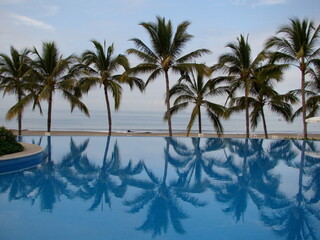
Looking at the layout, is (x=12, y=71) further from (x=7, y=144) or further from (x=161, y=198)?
(x=161, y=198)

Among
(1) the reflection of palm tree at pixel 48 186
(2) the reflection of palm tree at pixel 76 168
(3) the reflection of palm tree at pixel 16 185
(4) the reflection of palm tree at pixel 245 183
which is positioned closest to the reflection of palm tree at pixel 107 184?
(2) the reflection of palm tree at pixel 76 168

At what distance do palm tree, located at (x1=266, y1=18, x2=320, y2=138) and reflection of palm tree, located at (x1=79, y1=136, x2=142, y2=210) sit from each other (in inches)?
397

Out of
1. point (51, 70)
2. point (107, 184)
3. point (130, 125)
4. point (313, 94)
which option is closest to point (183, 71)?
point (51, 70)

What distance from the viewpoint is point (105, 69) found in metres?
16.3

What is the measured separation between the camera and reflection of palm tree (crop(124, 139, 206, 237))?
4.06m

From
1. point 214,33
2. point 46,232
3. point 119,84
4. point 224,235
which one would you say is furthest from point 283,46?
point 46,232

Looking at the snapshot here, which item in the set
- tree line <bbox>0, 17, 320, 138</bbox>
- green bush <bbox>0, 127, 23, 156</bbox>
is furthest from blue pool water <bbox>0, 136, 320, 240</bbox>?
tree line <bbox>0, 17, 320, 138</bbox>

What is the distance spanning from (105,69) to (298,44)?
993 centimetres

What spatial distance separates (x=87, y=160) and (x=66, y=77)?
25.5ft

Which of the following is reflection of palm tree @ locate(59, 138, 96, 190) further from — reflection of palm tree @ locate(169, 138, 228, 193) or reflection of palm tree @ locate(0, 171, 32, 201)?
reflection of palm tree @ locate(169, 138, 228, 193)

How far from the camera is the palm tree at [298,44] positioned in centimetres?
1423

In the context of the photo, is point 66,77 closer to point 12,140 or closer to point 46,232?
point 12,140

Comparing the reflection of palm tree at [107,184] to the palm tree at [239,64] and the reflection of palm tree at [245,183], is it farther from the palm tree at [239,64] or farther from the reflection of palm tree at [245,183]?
the palm tree at [239,64]

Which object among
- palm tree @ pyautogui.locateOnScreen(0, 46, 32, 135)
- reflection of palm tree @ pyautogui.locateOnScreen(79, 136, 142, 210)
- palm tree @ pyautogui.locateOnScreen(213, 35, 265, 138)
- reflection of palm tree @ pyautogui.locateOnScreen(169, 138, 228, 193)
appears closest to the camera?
reflection of palm tree @ pyautogui.locateOnScreen(79, 136, 142, 210)
